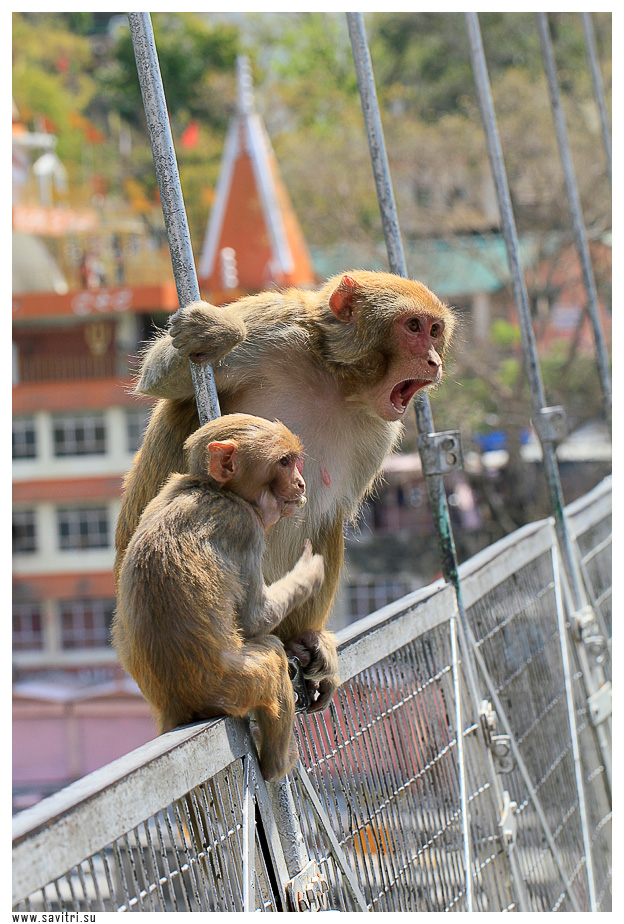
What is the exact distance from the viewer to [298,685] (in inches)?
82.3

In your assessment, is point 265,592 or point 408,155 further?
point 408,155

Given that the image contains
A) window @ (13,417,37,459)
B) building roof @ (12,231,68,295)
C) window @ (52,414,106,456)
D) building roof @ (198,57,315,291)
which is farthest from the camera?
building roof @ (12,231,68,295)

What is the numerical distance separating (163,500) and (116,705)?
52.4ft

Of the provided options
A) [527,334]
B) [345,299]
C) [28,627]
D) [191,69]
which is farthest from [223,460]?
[191,69]

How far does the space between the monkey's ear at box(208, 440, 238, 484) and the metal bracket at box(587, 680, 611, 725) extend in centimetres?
224

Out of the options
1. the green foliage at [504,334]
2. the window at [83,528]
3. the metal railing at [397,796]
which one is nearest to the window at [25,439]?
the window at [83,528]

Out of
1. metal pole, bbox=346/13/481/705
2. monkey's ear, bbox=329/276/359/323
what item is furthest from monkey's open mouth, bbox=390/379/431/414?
metal pole, bbox=346/13/481/705

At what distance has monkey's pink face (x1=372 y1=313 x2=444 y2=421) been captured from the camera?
2445mm

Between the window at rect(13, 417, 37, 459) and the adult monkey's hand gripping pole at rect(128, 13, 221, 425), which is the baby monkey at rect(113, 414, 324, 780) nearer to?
Answer: the adult monkey's hand gripping pole at rect(128, 13, 221, 425)

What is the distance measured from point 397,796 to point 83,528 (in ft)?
62.7

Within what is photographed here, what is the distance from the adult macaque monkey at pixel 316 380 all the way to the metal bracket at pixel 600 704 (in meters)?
1.54

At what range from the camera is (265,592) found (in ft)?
6.40
